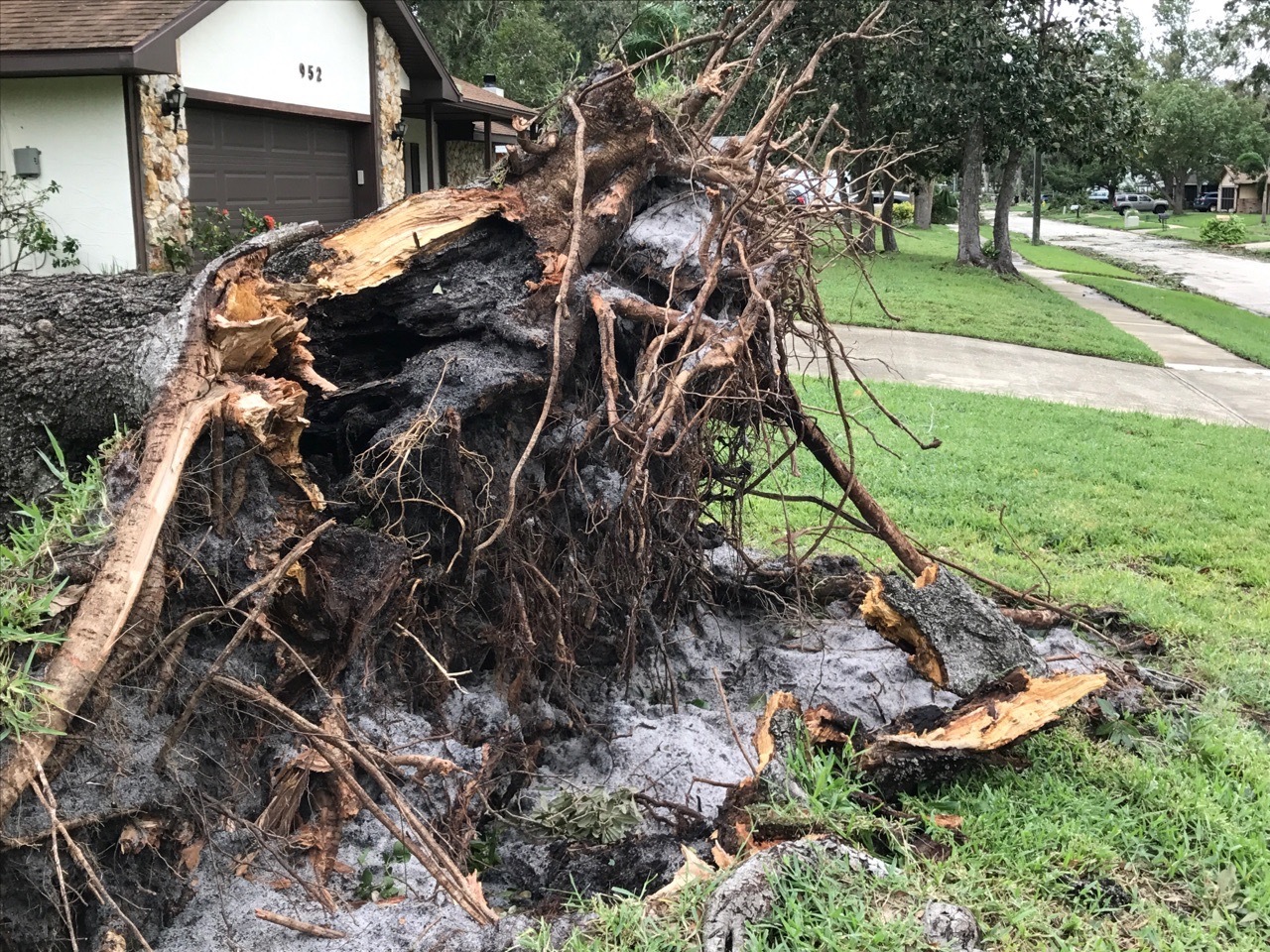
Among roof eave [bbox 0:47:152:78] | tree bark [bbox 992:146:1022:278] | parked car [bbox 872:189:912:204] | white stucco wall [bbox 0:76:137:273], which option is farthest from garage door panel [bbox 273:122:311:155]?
tree bark [bbox 992:146:1022:278]

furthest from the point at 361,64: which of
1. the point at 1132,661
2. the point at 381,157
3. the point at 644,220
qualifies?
the point at 1132,661

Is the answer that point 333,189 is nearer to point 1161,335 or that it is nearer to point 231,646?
point 1161,335

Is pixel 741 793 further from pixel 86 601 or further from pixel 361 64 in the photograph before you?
pixel 361 64

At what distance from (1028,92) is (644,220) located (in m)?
18.3

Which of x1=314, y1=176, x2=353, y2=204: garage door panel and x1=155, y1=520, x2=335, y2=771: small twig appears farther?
x1=314, y1=176, x2=353, y2=204: garage door panel

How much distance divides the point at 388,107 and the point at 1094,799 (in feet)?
45.5

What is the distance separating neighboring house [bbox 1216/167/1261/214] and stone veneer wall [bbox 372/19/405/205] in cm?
5167

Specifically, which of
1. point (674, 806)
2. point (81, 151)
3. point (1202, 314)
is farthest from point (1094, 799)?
point (1202, 314)

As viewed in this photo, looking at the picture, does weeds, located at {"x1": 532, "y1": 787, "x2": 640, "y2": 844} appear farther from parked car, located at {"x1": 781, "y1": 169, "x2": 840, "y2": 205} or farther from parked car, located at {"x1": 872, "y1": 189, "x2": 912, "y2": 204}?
parked car, located at {"x1": 872, "y1": 189, "x2": 912, "y2": 204}

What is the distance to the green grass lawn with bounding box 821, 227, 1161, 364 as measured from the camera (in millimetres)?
13648

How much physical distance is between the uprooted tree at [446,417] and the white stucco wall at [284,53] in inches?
331

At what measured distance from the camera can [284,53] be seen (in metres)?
12.4

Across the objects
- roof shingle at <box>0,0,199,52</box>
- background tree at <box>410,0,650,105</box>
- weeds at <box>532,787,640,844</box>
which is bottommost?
weeds at <box>532,787,640,844</box>

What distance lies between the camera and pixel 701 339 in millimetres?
3664
